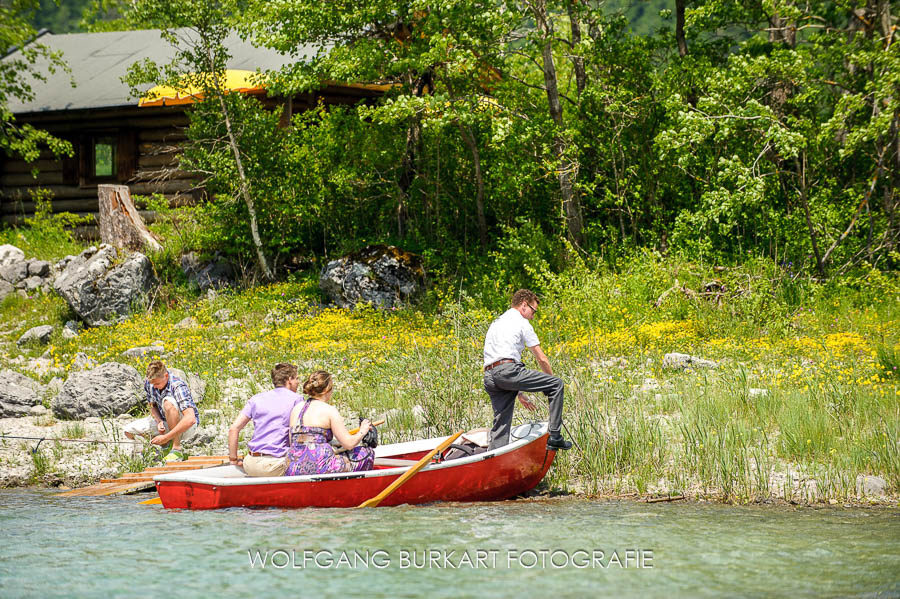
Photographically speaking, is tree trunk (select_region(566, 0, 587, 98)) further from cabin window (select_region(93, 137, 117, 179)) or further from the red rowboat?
cabin window (select_region(93, 137, 117, 179))

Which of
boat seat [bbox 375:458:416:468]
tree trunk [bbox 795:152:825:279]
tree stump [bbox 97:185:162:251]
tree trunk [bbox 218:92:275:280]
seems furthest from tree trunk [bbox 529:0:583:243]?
boat seat [bbox 375:458:416:468]

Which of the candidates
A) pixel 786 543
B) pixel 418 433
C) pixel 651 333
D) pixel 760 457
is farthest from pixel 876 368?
pixel 418 433

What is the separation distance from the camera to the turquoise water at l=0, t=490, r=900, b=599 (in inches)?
234

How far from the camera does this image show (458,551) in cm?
674

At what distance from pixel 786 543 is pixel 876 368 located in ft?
15.4

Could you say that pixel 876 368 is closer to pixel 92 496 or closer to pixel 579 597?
pixel 579 597

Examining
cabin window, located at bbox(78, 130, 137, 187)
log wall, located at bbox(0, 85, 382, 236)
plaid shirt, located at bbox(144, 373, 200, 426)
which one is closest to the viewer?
plaid shirt, located at bbox(144, 373, 200, 426)

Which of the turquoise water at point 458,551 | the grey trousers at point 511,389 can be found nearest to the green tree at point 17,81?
the turquoise water at point 458,551

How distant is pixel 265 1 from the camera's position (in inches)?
723

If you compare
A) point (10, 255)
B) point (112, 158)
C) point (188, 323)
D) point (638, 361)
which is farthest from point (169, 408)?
point (112, 158)

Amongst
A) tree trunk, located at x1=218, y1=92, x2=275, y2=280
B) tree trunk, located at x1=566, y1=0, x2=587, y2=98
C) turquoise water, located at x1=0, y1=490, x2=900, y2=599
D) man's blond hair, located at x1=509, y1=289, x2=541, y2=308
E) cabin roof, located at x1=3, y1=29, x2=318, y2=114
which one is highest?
cabin roof, located at x1=3, y1=29, x2=318, y2=114

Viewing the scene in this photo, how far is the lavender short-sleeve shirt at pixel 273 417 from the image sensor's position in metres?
8.34

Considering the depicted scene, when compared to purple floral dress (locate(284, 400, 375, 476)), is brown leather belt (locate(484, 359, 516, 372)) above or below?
above

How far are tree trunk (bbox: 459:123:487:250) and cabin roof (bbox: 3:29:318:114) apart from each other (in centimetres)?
472
